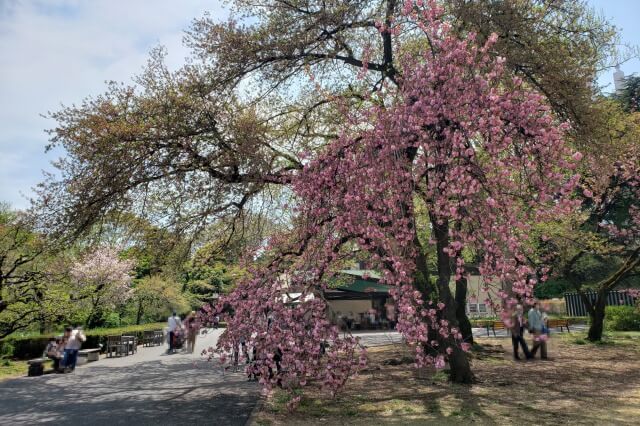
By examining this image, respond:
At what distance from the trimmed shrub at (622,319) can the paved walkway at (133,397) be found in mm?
→ 19691

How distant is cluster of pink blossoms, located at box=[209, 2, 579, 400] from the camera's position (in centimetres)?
637

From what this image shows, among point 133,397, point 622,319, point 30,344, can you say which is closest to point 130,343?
point 30,344

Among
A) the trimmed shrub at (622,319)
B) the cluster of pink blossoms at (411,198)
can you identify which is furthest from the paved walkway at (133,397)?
the trimmed shrub at (622,319)

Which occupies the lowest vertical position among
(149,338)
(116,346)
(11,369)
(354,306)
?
(11,369)

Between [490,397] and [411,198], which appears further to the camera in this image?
[490,397]

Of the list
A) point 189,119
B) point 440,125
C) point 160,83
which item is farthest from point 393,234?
point 160,83

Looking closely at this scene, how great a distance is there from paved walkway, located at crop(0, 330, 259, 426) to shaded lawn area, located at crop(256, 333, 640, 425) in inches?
39.1

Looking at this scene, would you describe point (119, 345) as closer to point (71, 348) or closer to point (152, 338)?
point (152, 338)

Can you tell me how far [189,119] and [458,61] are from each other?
5828 millimetres

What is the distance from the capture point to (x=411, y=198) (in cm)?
700

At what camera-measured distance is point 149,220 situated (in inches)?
481

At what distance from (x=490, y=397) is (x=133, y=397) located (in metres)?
7.38

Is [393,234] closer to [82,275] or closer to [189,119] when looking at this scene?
[189,119]

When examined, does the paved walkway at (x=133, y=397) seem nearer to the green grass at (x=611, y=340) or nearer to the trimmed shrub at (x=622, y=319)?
the green grass at (x=611, y=340)
